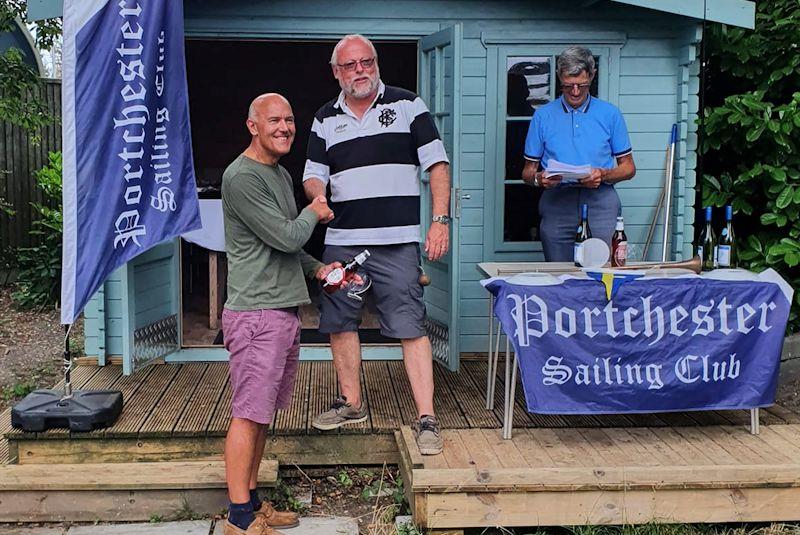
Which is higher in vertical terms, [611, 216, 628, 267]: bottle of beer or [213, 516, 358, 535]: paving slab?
[611, 216, 628, 267]: bottle of beer

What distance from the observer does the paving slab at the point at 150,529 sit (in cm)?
317

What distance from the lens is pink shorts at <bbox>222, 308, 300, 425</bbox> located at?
2871mm

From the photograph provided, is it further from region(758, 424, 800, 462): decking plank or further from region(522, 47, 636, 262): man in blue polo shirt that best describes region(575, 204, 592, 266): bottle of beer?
region(758, 424, 800, 462): decking plank

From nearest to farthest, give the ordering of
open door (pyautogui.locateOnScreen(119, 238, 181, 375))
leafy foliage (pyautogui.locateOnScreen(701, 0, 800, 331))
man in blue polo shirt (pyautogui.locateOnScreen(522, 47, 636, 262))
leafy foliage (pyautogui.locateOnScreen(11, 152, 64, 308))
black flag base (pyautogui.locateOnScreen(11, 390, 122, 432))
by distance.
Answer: black flag base (pyautogui.locateOnScreen(11, 390, 122, 432)), man in blue polo shirt (pyautogui.locateOnScreen(522, 47, 636, 262)), open door (pyautogui.locateOnScreen(119, 238, 181, 375)), leafy foliage (pyautogui.locateOnScreen(701, 0, 800, 331)), leafy foliage (pyautogui.locateOnScreen(11, 152, 64, 308))

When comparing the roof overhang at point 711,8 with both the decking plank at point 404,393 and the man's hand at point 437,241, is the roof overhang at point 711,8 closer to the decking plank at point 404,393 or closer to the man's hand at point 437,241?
the man's hand at point 437,241

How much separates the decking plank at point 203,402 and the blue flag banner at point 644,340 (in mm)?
1402

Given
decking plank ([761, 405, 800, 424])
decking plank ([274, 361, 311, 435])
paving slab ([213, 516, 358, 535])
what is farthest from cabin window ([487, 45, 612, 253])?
paving slab ([213, 516, 358, 535])

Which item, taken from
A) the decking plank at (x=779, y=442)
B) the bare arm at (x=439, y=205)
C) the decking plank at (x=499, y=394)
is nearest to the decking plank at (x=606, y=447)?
the decking plank at (x=499, y=394)

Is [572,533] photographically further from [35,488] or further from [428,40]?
[428,40]

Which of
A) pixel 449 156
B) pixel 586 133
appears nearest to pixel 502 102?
pixel 449 156

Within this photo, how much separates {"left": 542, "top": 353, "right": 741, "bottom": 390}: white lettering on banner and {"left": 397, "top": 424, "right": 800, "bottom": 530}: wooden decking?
29 cm

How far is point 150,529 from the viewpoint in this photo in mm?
3201

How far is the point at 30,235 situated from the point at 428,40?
5702 mm

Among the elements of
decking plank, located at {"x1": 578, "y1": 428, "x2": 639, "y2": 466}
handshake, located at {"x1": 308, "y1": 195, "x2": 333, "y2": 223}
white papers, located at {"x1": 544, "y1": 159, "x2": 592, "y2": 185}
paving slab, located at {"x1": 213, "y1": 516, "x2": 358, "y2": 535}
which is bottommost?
paving slab, located at {"x1": 213, "y1": 516, "x2": 358, "y2": 535}
